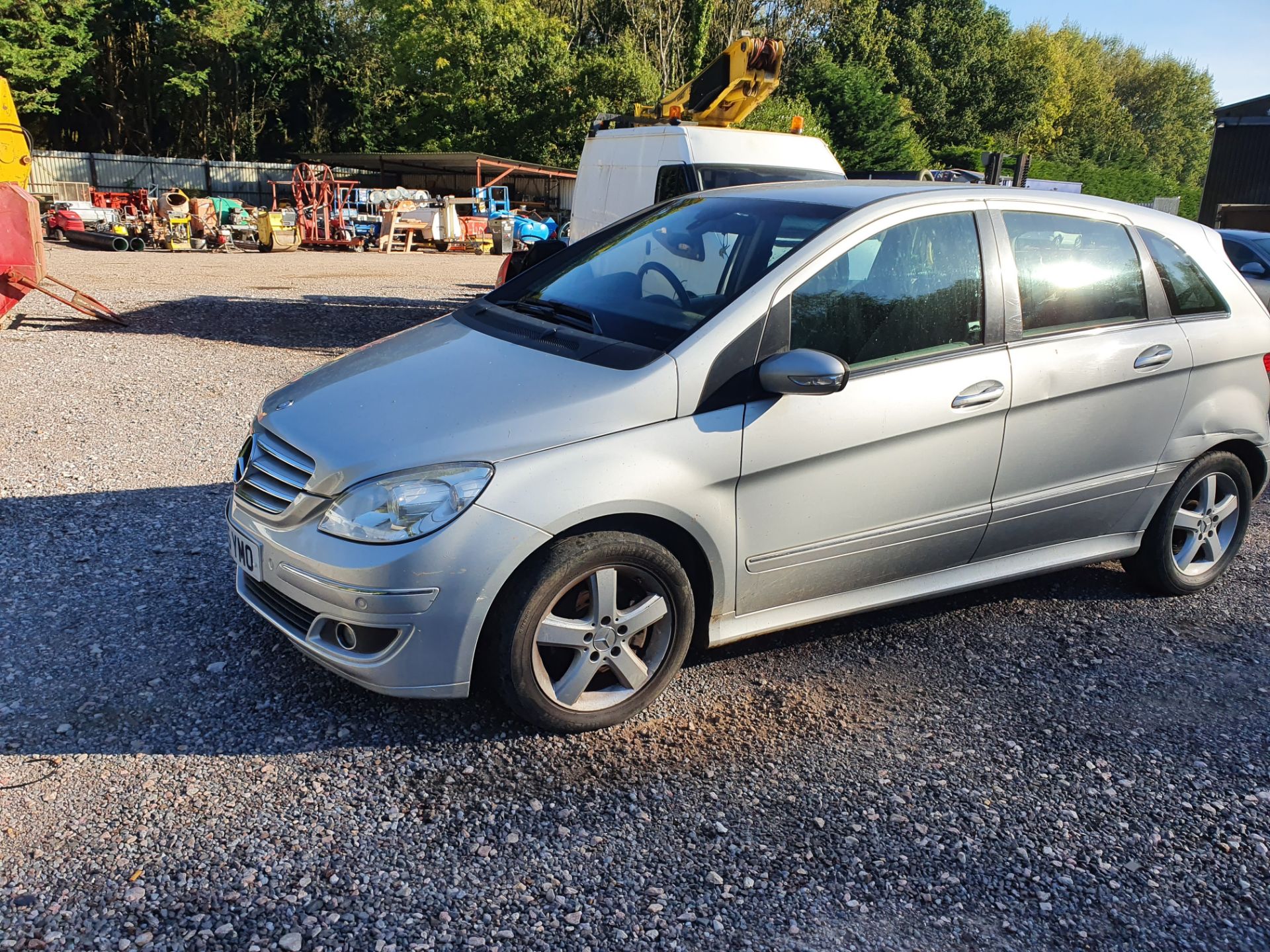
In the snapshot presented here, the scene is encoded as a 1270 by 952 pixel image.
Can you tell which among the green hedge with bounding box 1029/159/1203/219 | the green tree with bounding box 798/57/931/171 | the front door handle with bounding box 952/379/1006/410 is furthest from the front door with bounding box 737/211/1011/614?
the green tree with bounding box 798/57/931/171

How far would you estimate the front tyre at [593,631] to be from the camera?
10.0 feet

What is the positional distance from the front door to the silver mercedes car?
0.04ft

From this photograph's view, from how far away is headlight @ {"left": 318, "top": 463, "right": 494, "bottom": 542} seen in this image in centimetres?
294

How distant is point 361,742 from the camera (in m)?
3.23

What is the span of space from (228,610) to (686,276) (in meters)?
2.27

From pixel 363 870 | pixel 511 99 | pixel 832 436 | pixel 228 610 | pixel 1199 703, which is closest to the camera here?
pixel 363 870

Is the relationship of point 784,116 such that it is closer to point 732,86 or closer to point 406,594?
point 732,86

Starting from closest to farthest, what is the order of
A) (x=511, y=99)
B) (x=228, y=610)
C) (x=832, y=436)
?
(x=832, y=436), (x=228, y=610), (x=511, y=99)

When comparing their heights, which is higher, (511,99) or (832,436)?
(511,99)

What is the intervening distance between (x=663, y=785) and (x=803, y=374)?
1366 millimetres

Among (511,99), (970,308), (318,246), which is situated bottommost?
(318,246)

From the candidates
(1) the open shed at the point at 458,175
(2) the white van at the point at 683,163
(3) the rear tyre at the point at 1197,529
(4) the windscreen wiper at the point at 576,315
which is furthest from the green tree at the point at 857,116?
(4) the windscreen wiper at the point at 576,315

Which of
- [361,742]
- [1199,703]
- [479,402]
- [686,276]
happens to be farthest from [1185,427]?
[361,742]

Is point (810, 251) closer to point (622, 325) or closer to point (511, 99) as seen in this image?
point (622, 325)
